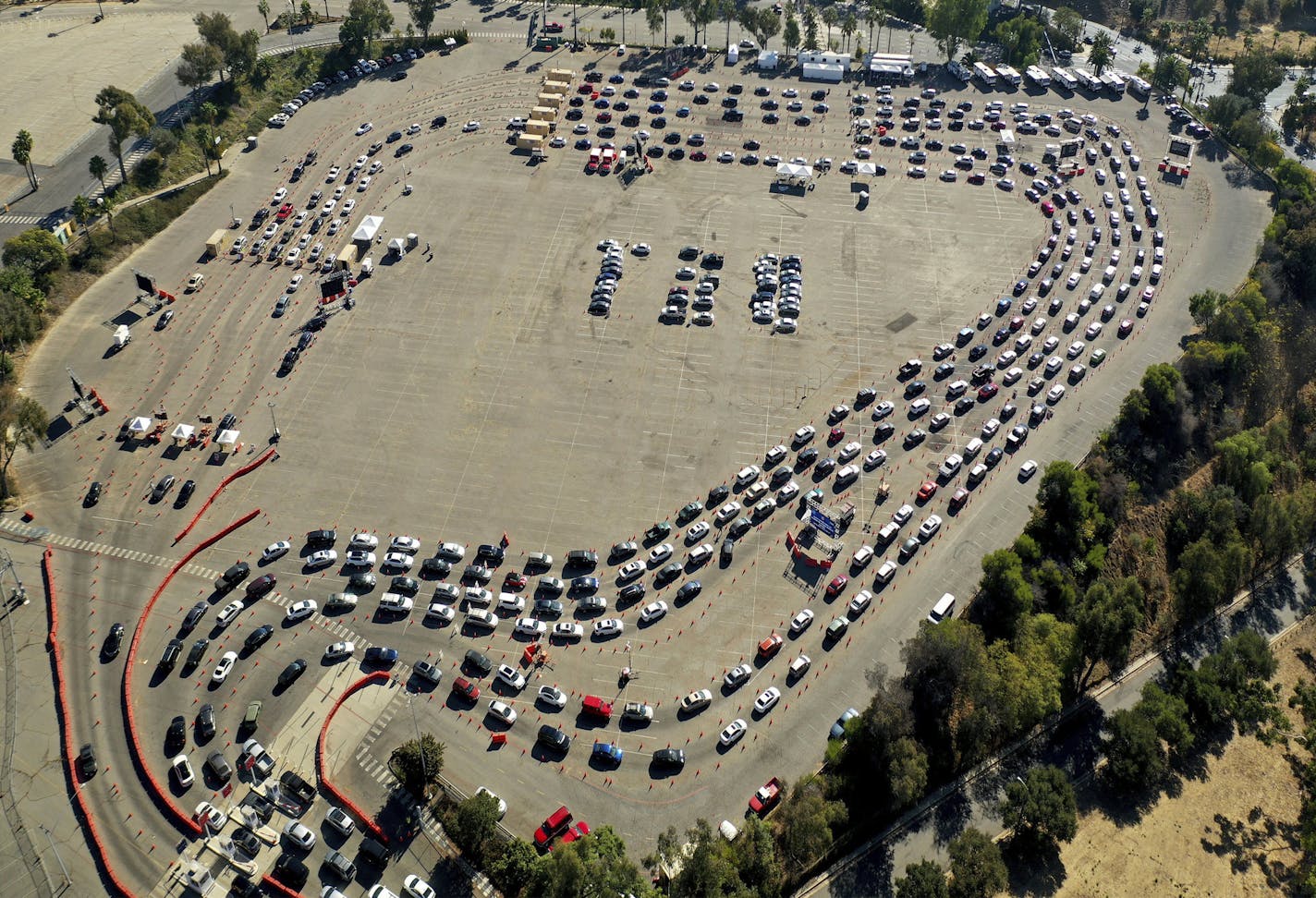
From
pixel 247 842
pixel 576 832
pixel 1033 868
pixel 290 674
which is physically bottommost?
pixel 1033 868

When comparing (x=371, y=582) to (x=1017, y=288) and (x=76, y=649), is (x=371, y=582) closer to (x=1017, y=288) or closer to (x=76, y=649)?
(x=76, y=649)

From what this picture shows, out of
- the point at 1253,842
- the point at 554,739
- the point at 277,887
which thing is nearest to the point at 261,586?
the point at 277,887

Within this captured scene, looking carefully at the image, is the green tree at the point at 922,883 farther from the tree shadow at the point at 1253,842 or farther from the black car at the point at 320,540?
the black car at the point at 320,540

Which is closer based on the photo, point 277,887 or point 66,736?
point 277,887

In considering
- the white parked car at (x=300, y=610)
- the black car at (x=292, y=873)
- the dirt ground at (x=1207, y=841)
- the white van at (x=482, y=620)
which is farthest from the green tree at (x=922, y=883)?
the white parked car at (x=300, y=610)

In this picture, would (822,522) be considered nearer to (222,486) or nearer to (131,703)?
(222,486)
